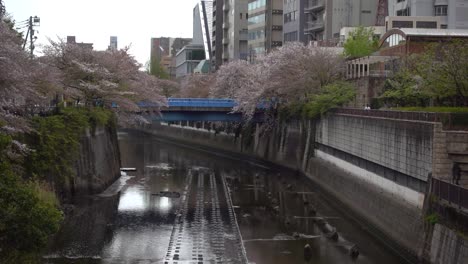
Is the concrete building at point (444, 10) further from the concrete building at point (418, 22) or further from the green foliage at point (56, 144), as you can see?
the green foliage at point (56, 144)

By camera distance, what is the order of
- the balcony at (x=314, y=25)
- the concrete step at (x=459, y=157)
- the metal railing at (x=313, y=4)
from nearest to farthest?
the concrete step at (x=459, y=157) → the metal railing at (x=313, y=4) → the balcony at (x=314, y=25)

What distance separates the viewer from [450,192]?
2272 cm

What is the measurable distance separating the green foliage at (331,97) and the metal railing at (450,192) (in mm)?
22917

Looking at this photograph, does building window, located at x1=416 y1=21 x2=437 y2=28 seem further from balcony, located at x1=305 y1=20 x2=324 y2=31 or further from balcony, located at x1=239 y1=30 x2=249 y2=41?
balcony, located at x1=239 y1=30 x2=249 y2=41

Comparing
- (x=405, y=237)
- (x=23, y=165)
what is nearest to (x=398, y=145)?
(x=405, y=237)

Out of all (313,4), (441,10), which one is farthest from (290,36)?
(441,10)

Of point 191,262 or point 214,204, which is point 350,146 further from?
point 191,262

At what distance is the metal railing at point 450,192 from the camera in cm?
2128

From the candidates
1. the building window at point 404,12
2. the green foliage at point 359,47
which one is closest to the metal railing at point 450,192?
the green foliage at point 359,47

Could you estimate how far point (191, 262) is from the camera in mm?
25172

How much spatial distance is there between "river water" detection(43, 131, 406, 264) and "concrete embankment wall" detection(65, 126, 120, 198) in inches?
34.0

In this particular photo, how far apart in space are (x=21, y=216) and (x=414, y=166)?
17098mm

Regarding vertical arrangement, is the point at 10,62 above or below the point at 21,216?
above

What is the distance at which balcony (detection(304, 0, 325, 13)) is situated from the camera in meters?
82.6
